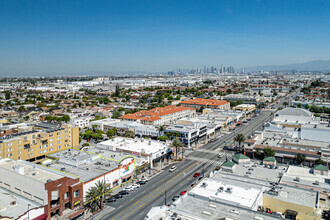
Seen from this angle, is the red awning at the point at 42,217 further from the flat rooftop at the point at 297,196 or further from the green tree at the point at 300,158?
the green tree at the point at 300,158

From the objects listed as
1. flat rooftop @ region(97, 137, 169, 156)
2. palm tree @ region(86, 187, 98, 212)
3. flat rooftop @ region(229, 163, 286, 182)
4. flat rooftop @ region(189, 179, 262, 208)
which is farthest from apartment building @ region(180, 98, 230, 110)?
palm tree @ region(86, 187, 98, 212)

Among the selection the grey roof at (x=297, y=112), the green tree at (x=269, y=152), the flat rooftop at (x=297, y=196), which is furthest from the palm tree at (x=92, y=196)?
the grey roof at (x=297, y=112)

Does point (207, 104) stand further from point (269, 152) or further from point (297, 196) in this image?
point (297, 196)

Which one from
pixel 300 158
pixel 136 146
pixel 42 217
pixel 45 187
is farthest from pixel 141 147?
pixel 300 158

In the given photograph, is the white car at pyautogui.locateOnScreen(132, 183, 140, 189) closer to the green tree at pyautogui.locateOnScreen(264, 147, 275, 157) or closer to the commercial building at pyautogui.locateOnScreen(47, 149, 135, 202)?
the commercial building at pyautogui.locateOnScreen(47, 149, 135, 202)

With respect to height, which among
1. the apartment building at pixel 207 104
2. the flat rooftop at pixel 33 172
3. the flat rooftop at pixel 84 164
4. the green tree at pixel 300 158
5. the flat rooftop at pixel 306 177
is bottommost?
the green tree at pixel 300 158

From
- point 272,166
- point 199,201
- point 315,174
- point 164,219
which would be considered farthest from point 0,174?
point 315,174

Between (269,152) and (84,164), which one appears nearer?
(84,164)

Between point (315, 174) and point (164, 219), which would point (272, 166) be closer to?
point (315, 174)
